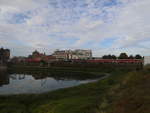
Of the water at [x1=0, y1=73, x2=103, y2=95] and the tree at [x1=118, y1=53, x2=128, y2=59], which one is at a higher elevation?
the tree at [x1=118, y1=53, x2=128, y2=59]

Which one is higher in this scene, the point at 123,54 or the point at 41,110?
the point at 123,54

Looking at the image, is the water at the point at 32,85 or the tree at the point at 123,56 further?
the tree at the point at 123,56

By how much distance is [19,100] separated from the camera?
24.2 meters

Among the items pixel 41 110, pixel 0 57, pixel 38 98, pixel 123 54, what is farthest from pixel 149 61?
pixel 0 57

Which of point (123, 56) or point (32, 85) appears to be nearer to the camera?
point (32, 85)

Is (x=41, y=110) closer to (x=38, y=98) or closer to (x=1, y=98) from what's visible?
(x=38, y=98)

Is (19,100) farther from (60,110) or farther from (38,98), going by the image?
(60,110)

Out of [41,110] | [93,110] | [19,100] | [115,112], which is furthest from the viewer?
[19,100]

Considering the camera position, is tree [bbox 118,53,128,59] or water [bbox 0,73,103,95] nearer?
water [bbox 0,73,103,95]

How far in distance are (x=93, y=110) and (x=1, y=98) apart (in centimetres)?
1468

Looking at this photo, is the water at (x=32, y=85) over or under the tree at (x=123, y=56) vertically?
under

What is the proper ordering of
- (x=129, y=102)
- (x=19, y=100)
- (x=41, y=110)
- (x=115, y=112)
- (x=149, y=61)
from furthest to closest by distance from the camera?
(x=149, y=61), (x=19, y=100), (x=41, y=110), (x=129, y=102), (x=115, y=112)

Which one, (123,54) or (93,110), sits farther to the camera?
(123,54)

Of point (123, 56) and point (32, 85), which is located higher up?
point (123, 56)
